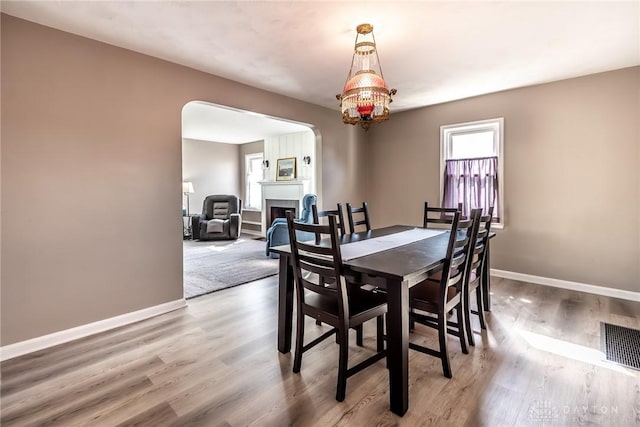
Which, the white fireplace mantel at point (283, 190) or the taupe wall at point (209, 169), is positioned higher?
the taupe wall at point (209, 169)

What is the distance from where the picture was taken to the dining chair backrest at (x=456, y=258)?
1.90m

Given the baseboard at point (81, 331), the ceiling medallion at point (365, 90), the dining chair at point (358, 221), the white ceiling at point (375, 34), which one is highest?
the white ceiling at point (375, 34)

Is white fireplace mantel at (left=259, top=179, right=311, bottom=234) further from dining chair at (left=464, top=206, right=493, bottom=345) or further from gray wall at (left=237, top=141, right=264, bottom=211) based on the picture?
dining chair at (left=464, top=206, right=493, bottom=345)

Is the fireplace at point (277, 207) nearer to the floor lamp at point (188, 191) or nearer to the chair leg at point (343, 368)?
the floor lamp at point (188, 191)

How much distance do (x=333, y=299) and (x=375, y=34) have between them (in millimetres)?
2111

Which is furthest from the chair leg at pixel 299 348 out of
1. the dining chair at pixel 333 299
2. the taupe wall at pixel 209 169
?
the taupe wall at pixel 209 169

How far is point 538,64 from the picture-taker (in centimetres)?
318

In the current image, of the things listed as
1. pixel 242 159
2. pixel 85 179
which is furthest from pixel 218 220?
pixel 85 179

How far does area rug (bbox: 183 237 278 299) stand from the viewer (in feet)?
12.7

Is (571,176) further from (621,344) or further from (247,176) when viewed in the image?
(247,176)

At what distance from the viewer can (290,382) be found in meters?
1.95

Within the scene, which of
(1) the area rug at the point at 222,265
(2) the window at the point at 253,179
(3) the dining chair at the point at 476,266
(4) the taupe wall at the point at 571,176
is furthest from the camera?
(2) the window at the point at 253,179

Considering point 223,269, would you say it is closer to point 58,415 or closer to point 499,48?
point 58,415

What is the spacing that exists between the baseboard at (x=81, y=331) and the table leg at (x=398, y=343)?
2.35 meters
